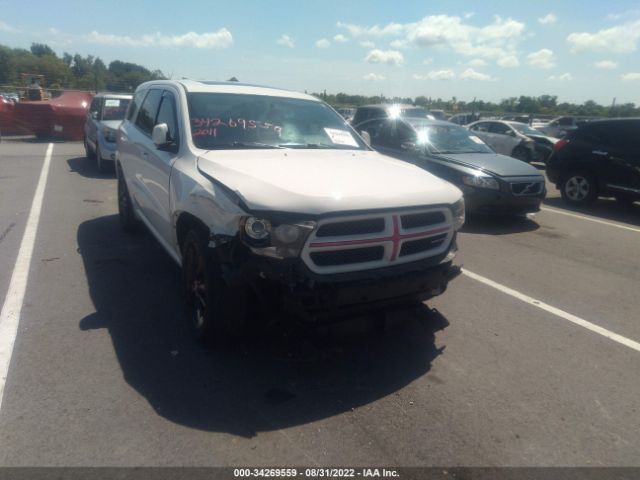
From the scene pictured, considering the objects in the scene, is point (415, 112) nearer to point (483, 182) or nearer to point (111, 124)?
point (111, 124)

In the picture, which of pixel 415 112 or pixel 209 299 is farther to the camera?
pixel 415 112

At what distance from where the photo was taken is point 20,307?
428 centimetres

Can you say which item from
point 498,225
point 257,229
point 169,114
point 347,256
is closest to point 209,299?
point 257,229

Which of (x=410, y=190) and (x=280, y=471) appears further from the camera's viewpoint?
(x=410, y=190)

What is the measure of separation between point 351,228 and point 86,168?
1129 centimetres

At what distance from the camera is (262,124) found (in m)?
4.47

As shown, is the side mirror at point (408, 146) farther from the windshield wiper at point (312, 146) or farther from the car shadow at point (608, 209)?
the windshield wiper at point (312, 146)

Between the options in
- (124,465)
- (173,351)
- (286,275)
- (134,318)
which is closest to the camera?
(124,465)

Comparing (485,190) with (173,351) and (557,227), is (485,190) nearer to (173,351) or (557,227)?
(557,227)

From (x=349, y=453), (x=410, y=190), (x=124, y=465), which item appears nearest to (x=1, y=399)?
(x=124, y=465)

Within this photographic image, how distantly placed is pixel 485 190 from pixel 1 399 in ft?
22.4

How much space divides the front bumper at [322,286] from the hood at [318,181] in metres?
0.37

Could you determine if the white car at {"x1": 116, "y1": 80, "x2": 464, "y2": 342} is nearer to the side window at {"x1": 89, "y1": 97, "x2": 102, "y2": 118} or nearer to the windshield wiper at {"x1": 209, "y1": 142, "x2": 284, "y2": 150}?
the windshield wiper at {"x1": 209, "y1": 142, "x2": 284, "y2": 150}

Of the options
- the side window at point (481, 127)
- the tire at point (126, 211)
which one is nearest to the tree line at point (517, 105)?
the side window at point (481, 127)
